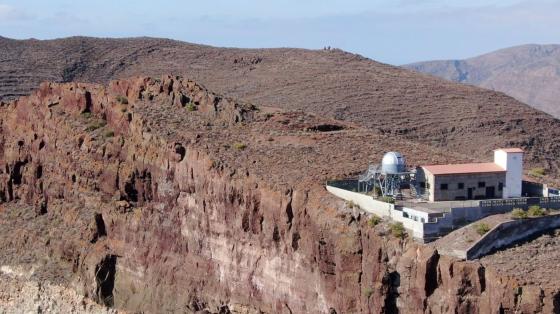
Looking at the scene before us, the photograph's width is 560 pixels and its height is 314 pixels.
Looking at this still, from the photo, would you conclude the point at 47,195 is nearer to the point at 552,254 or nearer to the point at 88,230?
the point at 88,230

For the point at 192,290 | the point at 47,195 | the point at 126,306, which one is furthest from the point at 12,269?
the point at 192,290

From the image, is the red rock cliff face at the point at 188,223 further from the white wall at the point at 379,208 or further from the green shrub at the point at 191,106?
the white wall at the point at 379,208

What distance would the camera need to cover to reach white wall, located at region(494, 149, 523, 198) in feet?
103

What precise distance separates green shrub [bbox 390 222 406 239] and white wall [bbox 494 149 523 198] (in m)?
5.42

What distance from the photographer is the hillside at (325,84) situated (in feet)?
246

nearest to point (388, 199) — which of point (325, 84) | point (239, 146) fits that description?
point (239, 146)

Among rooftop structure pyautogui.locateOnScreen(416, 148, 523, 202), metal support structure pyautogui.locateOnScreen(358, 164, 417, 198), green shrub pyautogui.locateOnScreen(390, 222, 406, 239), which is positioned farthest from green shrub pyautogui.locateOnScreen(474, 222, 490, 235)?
metal support structure pyautogui.locateOnScreen(358, 164, 417, 198)

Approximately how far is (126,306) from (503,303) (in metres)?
18.0

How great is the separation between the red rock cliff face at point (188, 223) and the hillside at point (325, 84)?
2558 centimetres

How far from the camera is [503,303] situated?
2345cm

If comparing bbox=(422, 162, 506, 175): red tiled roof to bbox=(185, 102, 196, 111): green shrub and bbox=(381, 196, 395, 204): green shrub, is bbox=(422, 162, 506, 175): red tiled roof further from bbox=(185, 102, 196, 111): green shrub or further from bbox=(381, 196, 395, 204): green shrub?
bbox=(185, 102, 196, 111): green shrub

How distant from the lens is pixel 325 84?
287ft

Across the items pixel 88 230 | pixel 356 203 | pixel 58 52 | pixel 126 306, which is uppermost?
pixel 58 52

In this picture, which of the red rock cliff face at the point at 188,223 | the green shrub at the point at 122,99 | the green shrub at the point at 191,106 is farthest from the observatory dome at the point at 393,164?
the green shrub at the point at 122,99
